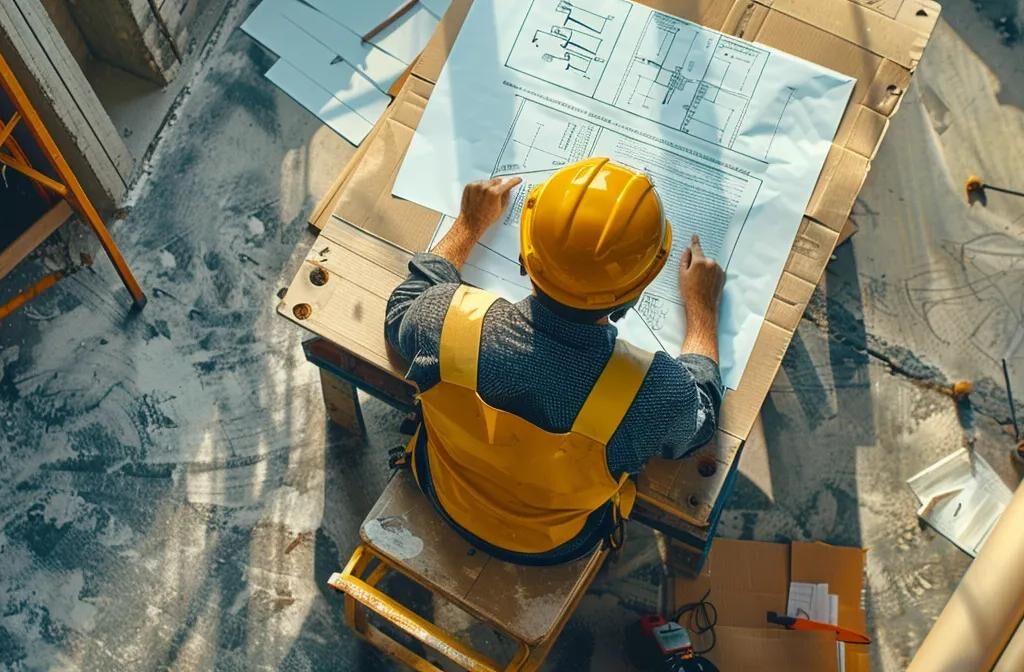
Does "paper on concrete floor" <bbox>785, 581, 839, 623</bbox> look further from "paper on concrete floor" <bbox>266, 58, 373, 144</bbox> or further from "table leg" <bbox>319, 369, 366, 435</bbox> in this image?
"paper on concrete floor" <bbox>266, 58, 373, 144</bbox>

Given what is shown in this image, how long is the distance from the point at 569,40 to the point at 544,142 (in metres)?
0.26

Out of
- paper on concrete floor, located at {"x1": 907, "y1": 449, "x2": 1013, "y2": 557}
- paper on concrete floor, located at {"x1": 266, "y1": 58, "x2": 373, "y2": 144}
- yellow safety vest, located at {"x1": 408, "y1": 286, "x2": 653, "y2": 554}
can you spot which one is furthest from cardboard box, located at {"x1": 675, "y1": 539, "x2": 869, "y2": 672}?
paper on concrete floor, located at {"x1": 266, "y1": 58, "x2": 373, "y2": 144}

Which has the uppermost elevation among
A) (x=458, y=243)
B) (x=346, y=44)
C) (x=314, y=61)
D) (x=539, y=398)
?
(x=346, y=44)

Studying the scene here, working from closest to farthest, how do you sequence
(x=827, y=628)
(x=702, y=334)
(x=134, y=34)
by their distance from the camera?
(x=702, y=334) < (x=827, y=628) < (x=134, y=34)

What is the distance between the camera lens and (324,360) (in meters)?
2.38

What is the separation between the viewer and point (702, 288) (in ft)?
6.70

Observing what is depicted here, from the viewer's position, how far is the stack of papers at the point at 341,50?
11.1 feet

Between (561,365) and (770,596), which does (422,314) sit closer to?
(561,365)

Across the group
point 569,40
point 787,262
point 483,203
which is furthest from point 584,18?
point 787,262

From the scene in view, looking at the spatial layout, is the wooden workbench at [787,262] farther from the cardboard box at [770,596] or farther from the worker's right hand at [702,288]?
the cardboard box at [770,596]

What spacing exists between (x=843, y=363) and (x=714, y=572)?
2.67 ft

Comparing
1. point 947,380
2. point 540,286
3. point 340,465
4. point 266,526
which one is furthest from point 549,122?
point 947,380

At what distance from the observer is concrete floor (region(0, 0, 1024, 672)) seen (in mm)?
2781

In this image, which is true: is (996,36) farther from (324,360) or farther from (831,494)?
(324,360)
